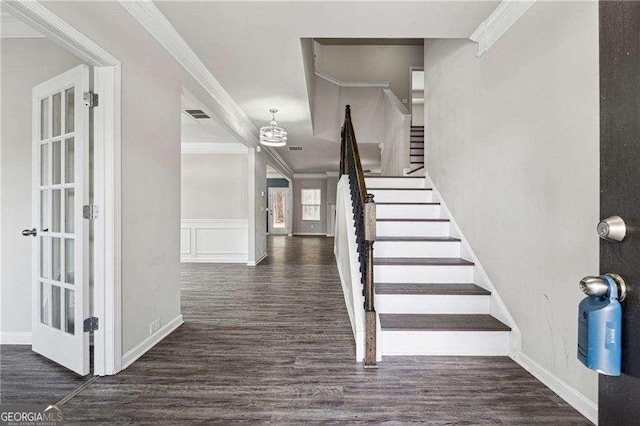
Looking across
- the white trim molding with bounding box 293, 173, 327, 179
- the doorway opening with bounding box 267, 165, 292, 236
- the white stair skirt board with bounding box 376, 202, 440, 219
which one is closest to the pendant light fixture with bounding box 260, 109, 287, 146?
the white stair skirt board with bounding box 376, 202, 440, 219

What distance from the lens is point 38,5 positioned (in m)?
1.55

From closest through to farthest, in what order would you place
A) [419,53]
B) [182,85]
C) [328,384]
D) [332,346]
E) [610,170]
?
[610,170]
[328,384]
[332,346]
[182,85]
[419,53]

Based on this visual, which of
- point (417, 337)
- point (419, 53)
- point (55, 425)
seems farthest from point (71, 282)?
point (419, 53)

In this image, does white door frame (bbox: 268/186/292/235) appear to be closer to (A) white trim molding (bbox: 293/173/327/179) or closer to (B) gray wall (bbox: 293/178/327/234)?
(B) gray wall (bbox: 293/178/327/234)

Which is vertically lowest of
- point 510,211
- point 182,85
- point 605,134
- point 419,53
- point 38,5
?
point 510,211

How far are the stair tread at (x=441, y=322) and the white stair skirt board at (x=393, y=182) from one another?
81.5 inches

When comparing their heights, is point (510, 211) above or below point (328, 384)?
above

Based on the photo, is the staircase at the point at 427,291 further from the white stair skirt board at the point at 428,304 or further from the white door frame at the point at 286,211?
the white door frame at the point at 286,211

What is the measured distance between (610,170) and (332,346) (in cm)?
217

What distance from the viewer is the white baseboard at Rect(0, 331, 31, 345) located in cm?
260

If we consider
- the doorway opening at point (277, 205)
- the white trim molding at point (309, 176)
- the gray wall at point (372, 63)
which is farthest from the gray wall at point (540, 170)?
the doorway opening at point (277, 205)

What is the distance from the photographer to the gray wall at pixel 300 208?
1369 cm

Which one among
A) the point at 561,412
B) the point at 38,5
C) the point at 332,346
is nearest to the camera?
the point at 38,5

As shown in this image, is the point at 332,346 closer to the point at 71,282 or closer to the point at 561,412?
the point at 561,412
